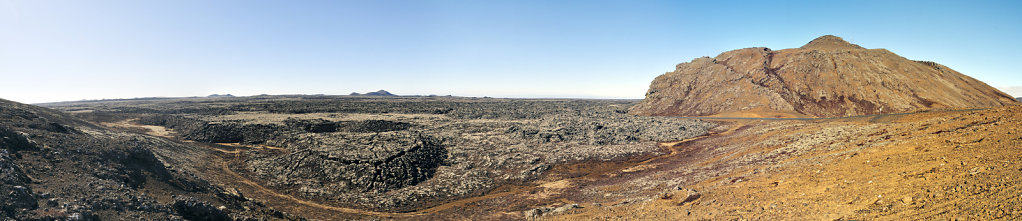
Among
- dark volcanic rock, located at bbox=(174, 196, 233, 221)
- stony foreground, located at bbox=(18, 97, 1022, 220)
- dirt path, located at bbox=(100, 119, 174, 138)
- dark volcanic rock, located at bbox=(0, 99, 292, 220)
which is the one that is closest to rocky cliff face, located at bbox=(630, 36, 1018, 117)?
stony foreground, located at bbox=(18, 97, 1022, 220)

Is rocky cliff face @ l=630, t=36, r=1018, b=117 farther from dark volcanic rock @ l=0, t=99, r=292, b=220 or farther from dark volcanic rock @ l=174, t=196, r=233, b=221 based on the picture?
dark volcanic rock @ l=0, t=99, r=292, b=220

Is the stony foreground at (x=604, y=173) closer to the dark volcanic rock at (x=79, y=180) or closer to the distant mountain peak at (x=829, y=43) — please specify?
the dark volcanic rock at (x=79, y=180)

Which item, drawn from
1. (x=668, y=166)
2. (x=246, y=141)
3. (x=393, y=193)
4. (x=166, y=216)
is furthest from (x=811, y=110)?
(x=246, y=141)

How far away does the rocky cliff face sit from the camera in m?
47.5

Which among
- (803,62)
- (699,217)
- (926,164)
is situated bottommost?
(699,217)

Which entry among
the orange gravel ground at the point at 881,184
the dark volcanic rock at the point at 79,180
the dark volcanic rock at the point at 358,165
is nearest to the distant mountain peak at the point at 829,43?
the orange gravel ground at the point at 881,184

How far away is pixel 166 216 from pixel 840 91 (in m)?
70.4

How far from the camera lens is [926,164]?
38.5 feet

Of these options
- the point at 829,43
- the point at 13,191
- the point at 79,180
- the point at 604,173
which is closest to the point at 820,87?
the point at 829,43

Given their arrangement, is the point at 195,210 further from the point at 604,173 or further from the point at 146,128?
the point at 146,128

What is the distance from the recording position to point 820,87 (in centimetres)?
5359

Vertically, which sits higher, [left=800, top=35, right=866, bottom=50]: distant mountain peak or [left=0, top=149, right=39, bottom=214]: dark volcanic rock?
[left=800, top=35, right=866, bottom=50]: distant mountain peak

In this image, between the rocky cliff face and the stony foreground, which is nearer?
the stony foreground

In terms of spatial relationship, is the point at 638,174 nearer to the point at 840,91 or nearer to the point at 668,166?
the point at 668,166
